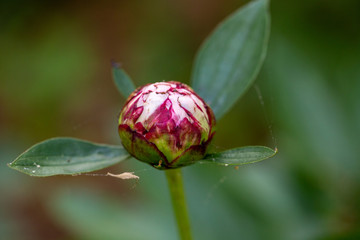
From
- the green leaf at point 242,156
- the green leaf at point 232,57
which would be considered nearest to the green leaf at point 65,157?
the green leaf at point 242,156

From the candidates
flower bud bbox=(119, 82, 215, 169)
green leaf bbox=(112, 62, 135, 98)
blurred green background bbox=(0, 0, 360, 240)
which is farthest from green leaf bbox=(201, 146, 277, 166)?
green leaf bbox=(112, 62, 135, 98)

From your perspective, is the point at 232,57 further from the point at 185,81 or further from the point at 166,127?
the point at 185,81

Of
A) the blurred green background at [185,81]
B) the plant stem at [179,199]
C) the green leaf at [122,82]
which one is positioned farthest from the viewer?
the blurred green background at [185,81]

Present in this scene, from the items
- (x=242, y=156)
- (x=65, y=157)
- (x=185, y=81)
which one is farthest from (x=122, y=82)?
(x=185, y=81)

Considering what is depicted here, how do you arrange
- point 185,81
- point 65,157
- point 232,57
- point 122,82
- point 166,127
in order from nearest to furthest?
point 166,127
point 65,157
point 122,82
point 232,57
point 185,81

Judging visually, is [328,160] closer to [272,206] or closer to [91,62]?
[272,206]

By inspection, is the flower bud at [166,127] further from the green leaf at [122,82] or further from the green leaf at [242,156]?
the green leaf at [122,82]
